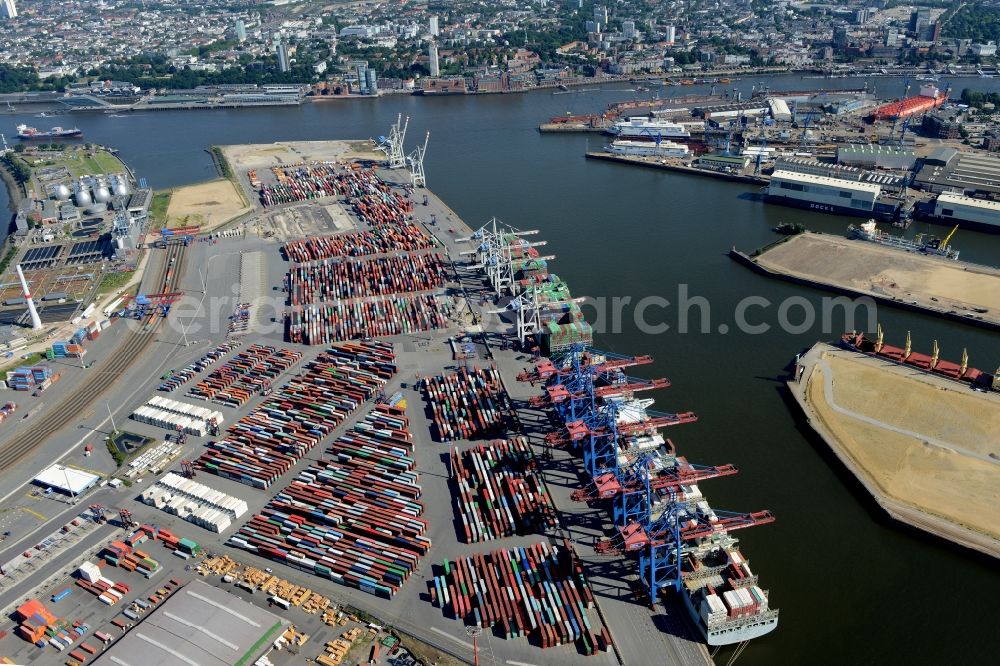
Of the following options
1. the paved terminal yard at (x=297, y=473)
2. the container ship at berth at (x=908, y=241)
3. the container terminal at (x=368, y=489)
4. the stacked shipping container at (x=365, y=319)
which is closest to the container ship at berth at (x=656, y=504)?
the container terminal at (x=368, y=489)

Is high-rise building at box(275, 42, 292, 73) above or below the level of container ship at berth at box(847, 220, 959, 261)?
above

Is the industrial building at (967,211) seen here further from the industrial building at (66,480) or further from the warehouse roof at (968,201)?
the industrial building at (66,480)

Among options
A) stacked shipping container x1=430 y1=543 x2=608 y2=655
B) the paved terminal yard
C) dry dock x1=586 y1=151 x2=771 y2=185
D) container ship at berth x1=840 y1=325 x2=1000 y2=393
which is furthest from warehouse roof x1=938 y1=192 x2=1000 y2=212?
stacked shipping container x1=430 y1=543 x2=608 y2=655

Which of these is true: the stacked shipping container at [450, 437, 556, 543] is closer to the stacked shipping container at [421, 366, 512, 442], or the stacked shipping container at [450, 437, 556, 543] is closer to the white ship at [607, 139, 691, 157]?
the stacked shipping container at [421, 366, 512, 442]

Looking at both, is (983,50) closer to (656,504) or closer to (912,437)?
(912,437)

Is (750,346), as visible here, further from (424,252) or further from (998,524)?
(424,252)

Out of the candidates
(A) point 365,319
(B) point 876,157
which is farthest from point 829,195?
(A) point 365,319
